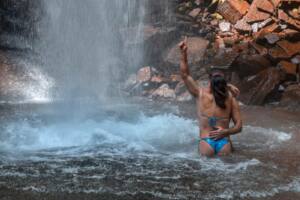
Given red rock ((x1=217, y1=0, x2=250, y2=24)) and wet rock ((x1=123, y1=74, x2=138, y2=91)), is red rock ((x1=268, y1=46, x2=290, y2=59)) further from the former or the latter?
wet rock ((x1=123, y1=74, x2=138, y2=91))

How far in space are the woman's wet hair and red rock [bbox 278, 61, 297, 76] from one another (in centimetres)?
671

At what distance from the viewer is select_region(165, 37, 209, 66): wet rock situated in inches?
554

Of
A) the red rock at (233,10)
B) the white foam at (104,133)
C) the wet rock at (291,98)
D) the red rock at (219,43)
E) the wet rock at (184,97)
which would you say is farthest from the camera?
the red rock at (233,10)

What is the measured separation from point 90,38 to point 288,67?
262 inches

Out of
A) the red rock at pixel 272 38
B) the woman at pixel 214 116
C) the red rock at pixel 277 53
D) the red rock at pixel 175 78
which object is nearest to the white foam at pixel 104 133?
the woman at pixel 214 116

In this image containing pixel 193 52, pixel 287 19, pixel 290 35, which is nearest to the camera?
pixel 290 35

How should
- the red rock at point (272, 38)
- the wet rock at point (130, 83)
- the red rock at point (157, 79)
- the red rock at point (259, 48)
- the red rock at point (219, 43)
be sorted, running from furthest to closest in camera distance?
1. the red rock at point (219, 43)
2. the wet rock at point (130, 83)
3. the red rock at point (157, 79)
4. the red rock at point (272, 38)
5. the red rock at point (259, 48)

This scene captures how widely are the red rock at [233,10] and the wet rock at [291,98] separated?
175 inches

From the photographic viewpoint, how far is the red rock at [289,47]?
13070mm

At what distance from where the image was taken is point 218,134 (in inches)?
248

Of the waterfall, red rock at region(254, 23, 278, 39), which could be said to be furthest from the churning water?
red rock at region(254, 23, 278, 39)

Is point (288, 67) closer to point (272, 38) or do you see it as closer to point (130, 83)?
point (272, 38)

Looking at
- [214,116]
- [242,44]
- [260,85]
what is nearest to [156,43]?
[242,44]

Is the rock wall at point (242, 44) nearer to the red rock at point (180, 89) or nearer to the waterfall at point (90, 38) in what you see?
the red rock at point (180, 89)
